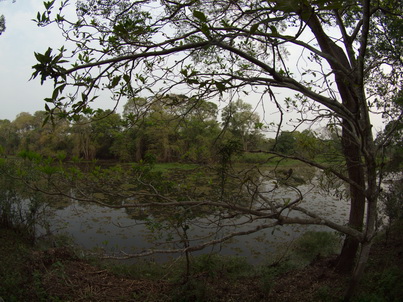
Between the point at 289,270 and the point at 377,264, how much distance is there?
141 centimetres

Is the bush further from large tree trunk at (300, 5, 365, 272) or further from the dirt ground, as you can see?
large tree trunk at (300, 5, 365, 272)

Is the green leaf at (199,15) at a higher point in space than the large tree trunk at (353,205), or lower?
higher

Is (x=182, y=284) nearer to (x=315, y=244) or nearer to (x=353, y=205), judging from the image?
(x=353, y=205)

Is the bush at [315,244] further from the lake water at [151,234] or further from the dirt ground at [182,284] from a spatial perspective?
the dirt ground at [182,284]

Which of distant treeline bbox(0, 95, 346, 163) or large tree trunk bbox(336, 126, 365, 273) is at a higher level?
distant treeline bbox(0, 95, 346, 163)

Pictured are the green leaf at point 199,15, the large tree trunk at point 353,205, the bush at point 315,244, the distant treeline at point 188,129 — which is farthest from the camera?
the bush at point 315,244

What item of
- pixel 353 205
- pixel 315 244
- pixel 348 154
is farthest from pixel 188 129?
pixel 315 244

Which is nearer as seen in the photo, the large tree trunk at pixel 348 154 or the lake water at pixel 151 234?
the large tree trunk at pixel 348 154

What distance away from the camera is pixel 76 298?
158 inches

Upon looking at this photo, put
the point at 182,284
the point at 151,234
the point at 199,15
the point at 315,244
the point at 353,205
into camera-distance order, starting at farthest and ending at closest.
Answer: the point at 151,234 → the point at 315,244 → the point at 182,284 → the point at 353,205 → the point at 199,15

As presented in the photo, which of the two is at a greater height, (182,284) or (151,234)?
(182,284)

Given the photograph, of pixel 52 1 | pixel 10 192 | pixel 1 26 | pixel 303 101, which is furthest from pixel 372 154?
pixel 10 192

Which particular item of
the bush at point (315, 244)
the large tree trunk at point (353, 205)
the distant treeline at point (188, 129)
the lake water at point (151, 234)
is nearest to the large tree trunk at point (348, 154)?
the large tree trunk at point (353, 205)

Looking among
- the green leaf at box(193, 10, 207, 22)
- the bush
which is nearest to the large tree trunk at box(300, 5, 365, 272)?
the bush
